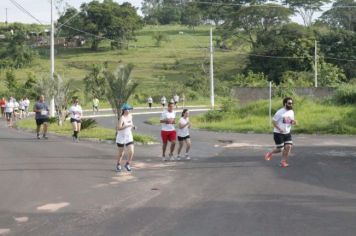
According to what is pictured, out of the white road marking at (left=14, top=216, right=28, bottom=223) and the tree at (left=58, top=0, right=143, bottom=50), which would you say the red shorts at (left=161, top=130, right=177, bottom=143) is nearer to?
the white road marking at (left=14, top=216, right=28, bottom=223)

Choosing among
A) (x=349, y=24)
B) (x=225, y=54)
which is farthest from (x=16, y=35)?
(x=349, y=24)

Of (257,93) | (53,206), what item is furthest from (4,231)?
(257,93)

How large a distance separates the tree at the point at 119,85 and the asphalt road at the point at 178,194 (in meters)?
4.41

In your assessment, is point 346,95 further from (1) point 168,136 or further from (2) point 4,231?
(2) point 4,231

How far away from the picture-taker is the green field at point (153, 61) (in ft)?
262

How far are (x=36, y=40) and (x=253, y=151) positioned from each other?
3896 inches

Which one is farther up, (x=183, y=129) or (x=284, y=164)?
(x=183, y=129)

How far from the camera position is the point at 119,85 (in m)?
23.7

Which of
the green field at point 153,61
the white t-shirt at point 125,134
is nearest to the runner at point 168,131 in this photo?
the white t-shirt at point 125,134

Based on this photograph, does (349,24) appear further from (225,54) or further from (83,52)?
(83,52)

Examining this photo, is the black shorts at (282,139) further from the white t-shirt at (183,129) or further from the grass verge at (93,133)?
the grass verge at (93,133)

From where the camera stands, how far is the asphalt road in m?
8.72

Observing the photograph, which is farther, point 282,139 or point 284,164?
point 282,139

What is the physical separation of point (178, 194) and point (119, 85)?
1264 centimetres
